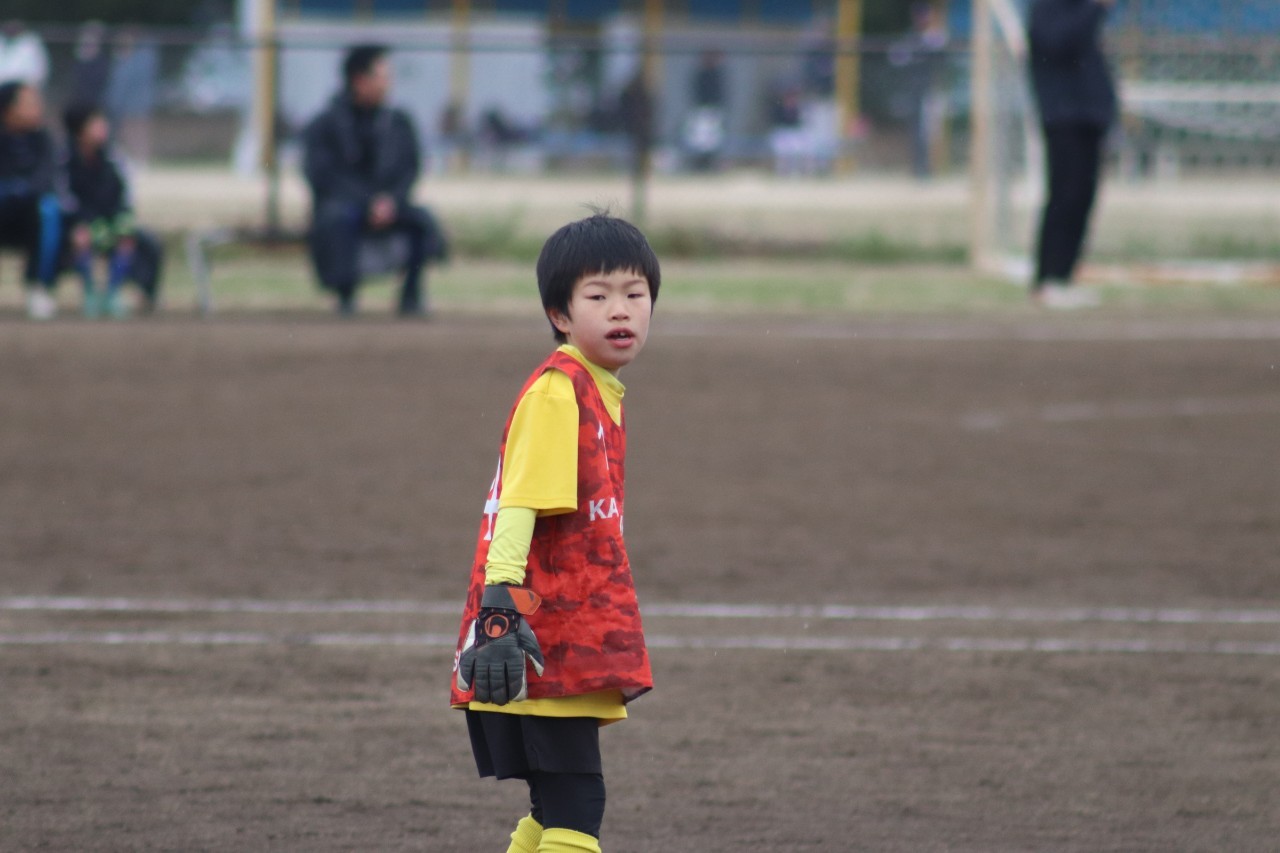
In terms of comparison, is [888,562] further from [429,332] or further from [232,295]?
[232,295]

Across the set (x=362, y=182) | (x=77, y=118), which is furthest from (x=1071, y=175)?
(x=77, y=118)

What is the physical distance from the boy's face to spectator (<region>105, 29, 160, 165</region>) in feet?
54.0

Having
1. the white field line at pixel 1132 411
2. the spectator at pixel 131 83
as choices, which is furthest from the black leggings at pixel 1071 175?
the spectator at pixel 131 83

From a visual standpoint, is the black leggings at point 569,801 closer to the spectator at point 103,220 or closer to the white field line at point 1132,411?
the white field line at point 1132,411

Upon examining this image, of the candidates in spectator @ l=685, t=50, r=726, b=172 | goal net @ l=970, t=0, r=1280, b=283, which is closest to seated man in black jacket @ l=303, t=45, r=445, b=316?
goal net @ l=970, t=0, r=1280, b=283

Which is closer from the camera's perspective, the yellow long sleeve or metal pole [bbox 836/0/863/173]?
the yellow long sleeve

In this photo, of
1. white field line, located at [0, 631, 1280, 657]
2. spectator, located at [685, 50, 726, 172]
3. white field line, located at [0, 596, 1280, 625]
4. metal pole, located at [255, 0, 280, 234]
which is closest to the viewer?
white field line, located at [0, 631, 1280, 657]

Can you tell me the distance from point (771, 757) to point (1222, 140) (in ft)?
47.9

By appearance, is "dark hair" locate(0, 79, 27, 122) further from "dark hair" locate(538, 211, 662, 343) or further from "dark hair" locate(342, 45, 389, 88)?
"dark hair" locate(538, 211, 662, 343)

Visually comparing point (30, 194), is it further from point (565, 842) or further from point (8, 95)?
point (565, 842)

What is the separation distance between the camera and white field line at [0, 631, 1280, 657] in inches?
233

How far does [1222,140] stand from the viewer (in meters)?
18.2

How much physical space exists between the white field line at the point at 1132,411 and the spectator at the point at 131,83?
11.1m

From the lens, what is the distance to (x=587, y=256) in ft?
11.1
